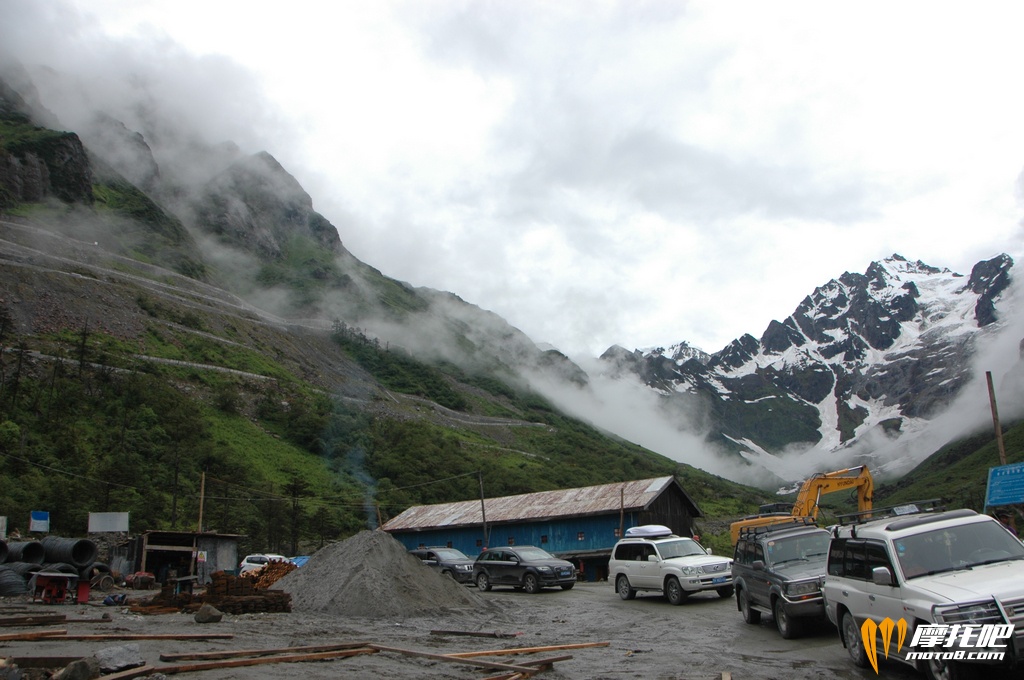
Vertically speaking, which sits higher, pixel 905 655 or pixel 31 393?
pixel 31 393

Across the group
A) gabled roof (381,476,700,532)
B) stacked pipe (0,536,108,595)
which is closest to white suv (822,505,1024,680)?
stacked pipe (0,536,108,595)

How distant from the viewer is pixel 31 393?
57906 mm

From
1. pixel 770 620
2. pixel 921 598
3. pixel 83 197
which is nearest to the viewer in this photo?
pixel 921 598

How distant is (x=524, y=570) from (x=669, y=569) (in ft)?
23.2

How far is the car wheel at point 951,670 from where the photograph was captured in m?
6.71

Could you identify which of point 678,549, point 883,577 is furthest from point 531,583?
point 883,577

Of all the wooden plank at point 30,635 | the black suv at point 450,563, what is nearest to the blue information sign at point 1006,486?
the black suv at point 450,563

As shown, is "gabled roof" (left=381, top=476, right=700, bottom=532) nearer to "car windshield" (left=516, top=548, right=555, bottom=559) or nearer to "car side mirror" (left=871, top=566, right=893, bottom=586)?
"car windshield" (left=516, top=548, right=555, bottom=559)

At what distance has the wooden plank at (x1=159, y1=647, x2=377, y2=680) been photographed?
841 centimetres

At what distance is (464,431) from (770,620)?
101 meters

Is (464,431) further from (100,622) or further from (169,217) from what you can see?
(100,622)

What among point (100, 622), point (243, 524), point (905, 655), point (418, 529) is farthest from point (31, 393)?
point (905, 655)

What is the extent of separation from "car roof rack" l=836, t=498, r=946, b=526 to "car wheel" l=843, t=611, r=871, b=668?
153 centimetres

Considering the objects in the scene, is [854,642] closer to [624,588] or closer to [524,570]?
[624,588]
